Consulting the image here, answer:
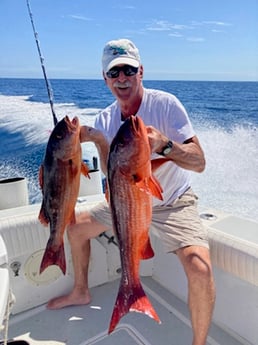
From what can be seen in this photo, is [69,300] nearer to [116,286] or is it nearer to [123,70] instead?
[116,286]

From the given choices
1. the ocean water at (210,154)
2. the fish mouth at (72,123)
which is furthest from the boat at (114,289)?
the ocean water at (210,154)

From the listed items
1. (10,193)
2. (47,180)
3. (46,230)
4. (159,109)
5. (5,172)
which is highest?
(159,109)

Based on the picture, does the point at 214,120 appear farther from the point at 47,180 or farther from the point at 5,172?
the point at 47,180

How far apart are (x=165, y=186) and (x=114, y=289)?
42.1 inches

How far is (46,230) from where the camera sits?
100.0 inches

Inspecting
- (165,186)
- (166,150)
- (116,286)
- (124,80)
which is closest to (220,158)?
(116,286)

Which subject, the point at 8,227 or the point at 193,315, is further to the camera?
the point at 8,227

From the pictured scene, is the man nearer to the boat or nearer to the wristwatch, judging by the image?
the wristwatch

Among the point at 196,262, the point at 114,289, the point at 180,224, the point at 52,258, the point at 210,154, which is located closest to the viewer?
the point at 52,258

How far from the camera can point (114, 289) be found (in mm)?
2863

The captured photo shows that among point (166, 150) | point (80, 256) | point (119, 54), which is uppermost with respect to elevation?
point (119, 54)

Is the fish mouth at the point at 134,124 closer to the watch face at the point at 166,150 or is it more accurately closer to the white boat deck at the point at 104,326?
the watch face at the point at 166,150

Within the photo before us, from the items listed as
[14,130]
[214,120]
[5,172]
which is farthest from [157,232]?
[214,120]

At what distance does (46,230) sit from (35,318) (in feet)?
2.07
